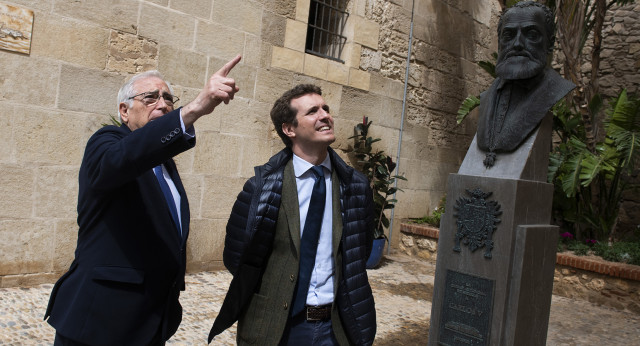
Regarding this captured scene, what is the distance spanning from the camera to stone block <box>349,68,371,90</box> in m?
6.99

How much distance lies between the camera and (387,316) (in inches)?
186

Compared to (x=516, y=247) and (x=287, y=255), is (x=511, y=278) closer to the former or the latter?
(x=516, y=247)

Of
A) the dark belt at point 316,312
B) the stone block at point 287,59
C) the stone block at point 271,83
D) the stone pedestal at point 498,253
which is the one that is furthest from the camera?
the stone block at point 287,59

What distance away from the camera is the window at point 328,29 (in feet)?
23.2

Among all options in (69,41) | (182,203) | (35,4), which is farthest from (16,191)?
(182,203)

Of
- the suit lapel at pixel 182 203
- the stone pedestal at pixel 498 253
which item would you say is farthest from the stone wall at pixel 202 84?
the stone pedestal at pixel 498 253

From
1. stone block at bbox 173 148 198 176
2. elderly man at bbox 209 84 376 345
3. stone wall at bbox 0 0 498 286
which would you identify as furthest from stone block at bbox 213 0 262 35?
elderly man at bbox 209 84 376 345

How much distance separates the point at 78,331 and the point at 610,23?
9626 mm

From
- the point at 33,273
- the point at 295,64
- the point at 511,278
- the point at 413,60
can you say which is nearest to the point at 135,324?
the point at 511,278

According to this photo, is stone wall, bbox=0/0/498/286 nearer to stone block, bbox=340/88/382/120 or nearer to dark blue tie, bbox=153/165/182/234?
stone block, bbox=340/88/382/120

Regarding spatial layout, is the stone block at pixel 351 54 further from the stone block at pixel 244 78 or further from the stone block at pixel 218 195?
the stone block at pixel 218 195

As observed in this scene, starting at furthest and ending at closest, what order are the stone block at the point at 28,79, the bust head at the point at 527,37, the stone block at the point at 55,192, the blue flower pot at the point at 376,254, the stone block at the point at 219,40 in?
the blue flower pot at the point at 376,254
the stone block at the point at 219,40
the stone block at the point at 55,192
the stone block at the point at 28,79
the bust head at the point at 527,37

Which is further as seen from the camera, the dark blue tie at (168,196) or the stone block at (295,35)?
the stone block at (295,35)

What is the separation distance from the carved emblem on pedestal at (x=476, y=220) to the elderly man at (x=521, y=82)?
0.26m
